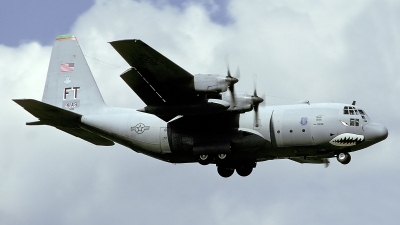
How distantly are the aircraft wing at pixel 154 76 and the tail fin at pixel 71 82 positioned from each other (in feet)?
14.5

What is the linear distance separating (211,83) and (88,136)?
848 centimetres

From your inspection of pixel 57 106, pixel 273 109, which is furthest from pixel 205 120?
pixel 57 106

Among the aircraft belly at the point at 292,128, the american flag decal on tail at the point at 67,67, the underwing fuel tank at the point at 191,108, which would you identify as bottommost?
the aircraft belly at the point at 292,128

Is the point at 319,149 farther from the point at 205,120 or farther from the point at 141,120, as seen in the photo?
the point at 141,120

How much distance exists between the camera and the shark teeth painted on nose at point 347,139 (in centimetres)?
3138

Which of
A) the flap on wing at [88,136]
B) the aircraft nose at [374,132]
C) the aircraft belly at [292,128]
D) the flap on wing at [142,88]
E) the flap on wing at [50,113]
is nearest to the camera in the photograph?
the flap on wing at [142,88]

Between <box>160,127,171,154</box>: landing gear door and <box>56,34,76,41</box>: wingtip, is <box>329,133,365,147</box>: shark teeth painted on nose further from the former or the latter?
<box>56,34,76,41</box>: wingtip

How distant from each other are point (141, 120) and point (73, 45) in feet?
19.6

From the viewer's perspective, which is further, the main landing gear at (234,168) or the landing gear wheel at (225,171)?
the landing gear wheel at (225,171)

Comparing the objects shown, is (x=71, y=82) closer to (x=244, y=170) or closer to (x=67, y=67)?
(x=67, y=67)

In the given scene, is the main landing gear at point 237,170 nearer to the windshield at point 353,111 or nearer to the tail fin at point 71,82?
the windshield at point 353,111

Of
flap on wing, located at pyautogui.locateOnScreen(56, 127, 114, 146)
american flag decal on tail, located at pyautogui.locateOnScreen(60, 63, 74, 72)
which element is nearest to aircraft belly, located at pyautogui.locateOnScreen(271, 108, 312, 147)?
flap on wing, located at pyautogui.locateOnScreen(56, 127, 114, 146)

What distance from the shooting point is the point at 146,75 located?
30859mm

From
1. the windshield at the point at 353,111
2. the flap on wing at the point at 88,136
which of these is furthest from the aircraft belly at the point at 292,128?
the flap on wing at the point at 88,136
